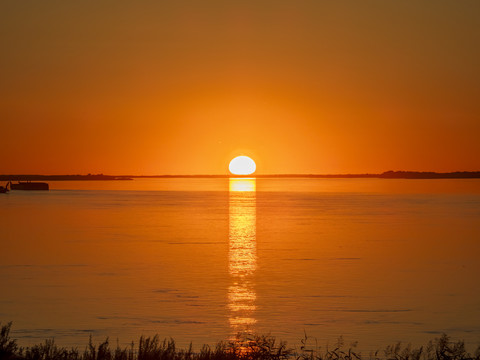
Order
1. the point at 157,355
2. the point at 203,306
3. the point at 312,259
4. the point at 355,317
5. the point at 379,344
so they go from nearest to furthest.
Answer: the point at 157,355
the point at 379,344
the point at 355,317
the point at 203,306
the point at 312,259

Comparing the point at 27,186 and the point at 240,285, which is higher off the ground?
the point at 27,186

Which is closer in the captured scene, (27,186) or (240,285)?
(240,285)

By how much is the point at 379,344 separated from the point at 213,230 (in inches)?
1453

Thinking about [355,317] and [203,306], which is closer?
[355,317]

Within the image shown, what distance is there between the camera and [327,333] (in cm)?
1891

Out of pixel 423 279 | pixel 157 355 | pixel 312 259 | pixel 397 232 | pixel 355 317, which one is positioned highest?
pixel 397 232

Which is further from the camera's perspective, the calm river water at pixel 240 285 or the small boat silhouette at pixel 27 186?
the small boat silhouette at pixel 27 186

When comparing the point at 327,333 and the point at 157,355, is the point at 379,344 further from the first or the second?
the point at 157,355

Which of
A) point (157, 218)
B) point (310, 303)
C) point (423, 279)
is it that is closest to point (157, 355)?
point (310, 303)

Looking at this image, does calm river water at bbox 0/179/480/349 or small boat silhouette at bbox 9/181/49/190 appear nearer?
calm river water at bbox 0/179/480/349

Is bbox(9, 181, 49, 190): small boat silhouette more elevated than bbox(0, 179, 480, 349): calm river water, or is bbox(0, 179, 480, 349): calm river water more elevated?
bbox(9, 181, 49, 190): small boat silhouette

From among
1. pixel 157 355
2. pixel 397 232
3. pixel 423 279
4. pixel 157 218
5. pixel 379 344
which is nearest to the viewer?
pixel 157 355

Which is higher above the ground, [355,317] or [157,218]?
[157,218]

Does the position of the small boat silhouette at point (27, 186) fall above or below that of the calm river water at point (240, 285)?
above
